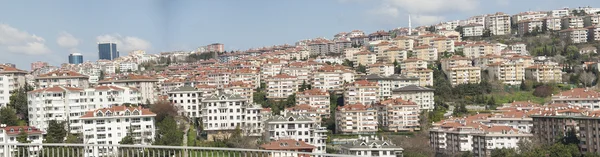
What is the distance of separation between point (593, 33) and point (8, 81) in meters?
19.7

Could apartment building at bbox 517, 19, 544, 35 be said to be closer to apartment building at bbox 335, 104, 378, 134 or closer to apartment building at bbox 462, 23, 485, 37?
apartment building at bbox 462, 23, 485, 37

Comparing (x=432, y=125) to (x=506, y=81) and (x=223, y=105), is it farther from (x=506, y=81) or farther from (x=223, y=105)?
(x=506, y=81)

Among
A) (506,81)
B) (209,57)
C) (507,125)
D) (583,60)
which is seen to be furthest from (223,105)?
(209,57)

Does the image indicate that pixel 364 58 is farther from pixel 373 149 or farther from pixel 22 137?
pixel 22 137

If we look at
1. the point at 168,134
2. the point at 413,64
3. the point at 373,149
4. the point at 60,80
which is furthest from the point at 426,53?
the point at 168,134

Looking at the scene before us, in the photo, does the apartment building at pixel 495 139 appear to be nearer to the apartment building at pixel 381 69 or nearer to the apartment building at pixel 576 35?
the apartment building at pixel 381 69

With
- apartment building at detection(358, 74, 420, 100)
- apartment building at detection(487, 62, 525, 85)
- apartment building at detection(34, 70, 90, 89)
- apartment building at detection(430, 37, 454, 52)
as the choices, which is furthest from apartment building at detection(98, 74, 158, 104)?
apartment building at detection(430, 37, 454, 52)

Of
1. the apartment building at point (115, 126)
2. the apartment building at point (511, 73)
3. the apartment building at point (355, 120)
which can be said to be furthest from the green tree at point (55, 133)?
the apartment building at point (511, 73)

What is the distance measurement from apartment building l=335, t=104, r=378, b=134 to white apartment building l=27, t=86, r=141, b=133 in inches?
188

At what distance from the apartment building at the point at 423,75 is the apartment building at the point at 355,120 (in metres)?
4.68

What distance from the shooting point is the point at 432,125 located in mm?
17391

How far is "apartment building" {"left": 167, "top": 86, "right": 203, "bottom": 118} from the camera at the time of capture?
17688 mm

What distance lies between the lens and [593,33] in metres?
28.2

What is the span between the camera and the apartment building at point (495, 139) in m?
15.4
